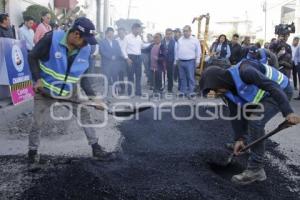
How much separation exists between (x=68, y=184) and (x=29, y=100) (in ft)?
13.3

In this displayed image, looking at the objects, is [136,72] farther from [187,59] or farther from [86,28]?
[86,28]

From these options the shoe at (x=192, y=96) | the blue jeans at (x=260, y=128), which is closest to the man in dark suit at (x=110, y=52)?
the shoe at (x=192, y=96)

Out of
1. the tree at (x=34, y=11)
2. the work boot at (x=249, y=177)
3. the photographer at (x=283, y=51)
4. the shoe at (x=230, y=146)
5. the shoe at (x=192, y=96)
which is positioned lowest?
the work boot at (x=249, y=177)

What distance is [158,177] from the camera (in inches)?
163

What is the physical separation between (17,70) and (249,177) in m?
4.79

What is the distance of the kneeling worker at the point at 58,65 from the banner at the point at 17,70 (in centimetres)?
258

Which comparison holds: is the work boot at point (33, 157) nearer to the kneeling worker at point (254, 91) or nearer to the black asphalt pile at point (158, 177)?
the black asphalt pile at point (158, 177)

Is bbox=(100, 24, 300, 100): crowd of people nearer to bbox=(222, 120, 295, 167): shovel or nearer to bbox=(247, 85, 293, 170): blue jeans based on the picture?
bbox=(222, 120, 295, 167): shovel

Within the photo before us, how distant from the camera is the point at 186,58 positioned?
9.91 m

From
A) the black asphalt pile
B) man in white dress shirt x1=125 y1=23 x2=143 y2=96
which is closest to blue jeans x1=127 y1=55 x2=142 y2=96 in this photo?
man in white dress shirt x1=125 y1=23 x2=143 y2=96

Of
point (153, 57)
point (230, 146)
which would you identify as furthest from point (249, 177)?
point (153, 57)

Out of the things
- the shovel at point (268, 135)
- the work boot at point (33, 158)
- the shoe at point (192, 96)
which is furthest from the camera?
the shoe at point (192, 96)

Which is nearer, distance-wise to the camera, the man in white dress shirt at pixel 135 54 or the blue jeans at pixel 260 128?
the blue jeans at pixel 260 128

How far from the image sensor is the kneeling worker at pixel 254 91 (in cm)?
372
